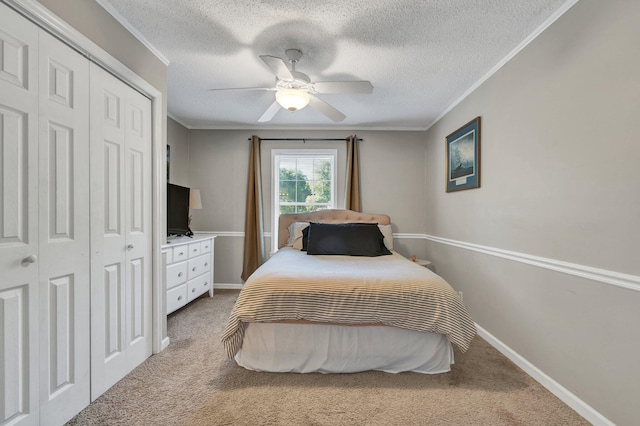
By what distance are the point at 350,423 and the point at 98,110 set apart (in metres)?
2.33

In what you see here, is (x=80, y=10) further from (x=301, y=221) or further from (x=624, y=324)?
(x=624, y=324)

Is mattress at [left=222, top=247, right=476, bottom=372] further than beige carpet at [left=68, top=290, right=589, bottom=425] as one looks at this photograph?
Yes

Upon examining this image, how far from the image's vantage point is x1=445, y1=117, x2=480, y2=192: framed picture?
299 cm

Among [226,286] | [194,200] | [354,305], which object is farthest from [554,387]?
[194,200]

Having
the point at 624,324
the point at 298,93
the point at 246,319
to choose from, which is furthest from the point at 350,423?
the point at 298,93

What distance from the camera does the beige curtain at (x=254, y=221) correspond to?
450 centimetres

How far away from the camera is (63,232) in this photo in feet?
5.37

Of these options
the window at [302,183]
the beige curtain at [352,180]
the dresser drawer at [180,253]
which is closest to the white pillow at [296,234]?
the window at [302,183]

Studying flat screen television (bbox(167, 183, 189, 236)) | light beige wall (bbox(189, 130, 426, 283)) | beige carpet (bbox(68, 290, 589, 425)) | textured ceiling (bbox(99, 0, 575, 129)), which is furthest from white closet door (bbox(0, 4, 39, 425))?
light beige wall (bbox(189, 130, 426, 283))

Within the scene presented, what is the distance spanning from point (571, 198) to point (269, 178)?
3.62 metres

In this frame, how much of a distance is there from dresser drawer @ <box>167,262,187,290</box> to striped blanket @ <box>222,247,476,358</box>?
124 cm

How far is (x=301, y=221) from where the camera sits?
13.7 ft

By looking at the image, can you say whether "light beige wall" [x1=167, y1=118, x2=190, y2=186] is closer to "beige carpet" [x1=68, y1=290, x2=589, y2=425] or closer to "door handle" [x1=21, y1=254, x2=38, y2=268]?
"beige carpet" [x1=68, y1=290, x2=589, y2=425]

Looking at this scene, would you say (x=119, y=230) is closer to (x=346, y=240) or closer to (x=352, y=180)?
(x=346, y=240)
